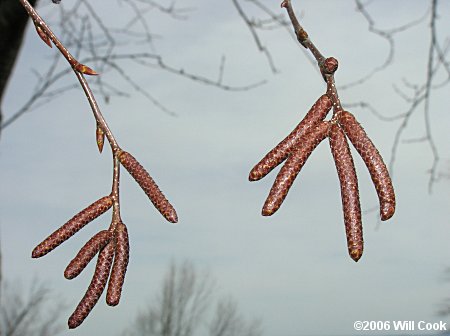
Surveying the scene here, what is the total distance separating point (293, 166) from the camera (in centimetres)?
69

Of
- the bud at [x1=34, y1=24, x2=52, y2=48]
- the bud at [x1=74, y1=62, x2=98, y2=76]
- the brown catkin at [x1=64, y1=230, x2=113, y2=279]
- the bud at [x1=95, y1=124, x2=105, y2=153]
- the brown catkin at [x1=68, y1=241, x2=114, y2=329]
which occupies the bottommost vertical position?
the brown catkin at [x1=68, y1=241, x2=114, y2=329]

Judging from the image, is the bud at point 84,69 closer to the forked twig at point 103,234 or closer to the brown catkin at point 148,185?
the forked twig at point 103,234

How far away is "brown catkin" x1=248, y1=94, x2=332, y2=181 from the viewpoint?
70cm

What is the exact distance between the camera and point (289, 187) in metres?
0.69

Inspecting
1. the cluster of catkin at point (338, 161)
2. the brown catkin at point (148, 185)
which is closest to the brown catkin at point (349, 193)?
the cluster of catkin at point (338, 161)

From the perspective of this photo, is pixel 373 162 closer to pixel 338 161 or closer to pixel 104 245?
pixel 338 161

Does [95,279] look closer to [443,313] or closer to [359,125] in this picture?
[359,125]

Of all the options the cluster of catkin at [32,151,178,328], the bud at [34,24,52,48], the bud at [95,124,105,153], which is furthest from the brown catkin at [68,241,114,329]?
the bud at [34,24,52,48]

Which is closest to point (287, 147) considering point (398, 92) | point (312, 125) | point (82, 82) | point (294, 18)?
point (312, 125)

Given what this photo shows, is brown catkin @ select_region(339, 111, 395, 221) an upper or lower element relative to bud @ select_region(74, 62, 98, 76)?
lower

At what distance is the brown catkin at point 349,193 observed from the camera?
653mm

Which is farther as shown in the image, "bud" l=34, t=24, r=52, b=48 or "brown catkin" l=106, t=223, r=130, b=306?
"bud" l=34, t=24, r=52, b=48

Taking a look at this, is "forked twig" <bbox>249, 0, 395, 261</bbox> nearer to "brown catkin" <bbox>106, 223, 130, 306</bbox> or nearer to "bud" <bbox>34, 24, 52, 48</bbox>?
"brown catkin" <bbox>106, 223, 130, 306</bbox>

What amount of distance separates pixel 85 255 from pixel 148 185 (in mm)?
107
